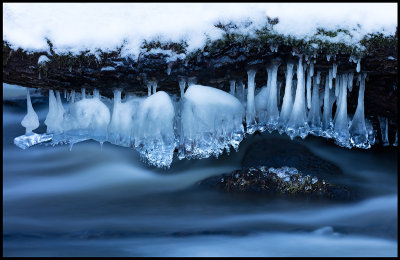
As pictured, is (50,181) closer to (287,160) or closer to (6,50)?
(6,50)

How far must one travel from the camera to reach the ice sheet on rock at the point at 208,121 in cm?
336

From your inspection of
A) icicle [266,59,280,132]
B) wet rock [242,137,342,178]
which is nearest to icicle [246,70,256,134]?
icicle [266,59,280,132]

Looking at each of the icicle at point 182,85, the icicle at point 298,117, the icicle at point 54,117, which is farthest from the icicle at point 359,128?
the icicle at point 54,117

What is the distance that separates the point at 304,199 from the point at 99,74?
2251 millimetres

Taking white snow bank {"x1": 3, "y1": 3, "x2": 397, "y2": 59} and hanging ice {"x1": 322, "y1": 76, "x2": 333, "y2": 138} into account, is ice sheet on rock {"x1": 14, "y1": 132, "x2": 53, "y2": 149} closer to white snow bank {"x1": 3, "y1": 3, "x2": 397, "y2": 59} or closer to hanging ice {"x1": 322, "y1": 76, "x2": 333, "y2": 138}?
white snow bank {"x1": 3, "y1": 3, "x2": 397, "y2": 59}

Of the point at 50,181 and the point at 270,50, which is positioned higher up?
the point at 270,50

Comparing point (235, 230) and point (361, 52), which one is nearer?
point (361, 52)

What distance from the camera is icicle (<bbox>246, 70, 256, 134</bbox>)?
3424 millimetres

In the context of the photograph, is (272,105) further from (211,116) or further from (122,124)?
(122,124)

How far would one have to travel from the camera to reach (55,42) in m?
3.21

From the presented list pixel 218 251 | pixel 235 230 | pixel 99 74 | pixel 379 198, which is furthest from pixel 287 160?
pixel 99 74

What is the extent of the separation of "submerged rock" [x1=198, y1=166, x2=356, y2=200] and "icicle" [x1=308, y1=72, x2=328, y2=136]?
35.9 inches

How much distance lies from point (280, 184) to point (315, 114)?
1.07 metres

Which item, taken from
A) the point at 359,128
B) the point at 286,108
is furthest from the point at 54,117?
the point at 359,128
